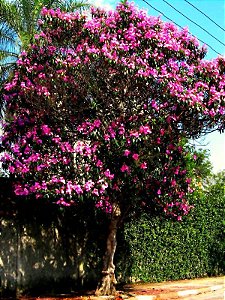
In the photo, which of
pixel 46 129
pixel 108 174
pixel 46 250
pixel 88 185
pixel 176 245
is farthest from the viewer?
Answer: pixel 176 245

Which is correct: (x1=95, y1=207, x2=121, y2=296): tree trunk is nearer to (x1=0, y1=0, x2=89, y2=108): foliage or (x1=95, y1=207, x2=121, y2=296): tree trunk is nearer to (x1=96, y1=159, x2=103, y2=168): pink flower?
(x1=96, y1=159, x2=103, y2=168): pink flower

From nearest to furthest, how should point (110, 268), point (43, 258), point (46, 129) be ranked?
point (46, 129)
point (110, 268)
point (43, 258)

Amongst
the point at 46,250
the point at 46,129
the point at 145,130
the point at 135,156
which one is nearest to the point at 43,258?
the point at 46,250

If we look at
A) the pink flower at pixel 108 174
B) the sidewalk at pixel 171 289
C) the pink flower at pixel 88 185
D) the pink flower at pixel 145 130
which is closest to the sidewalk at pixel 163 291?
the sidewalk at pixel 171 289

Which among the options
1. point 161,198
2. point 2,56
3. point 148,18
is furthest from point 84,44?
point 2,56

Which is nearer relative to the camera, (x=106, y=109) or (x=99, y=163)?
(x=99, y=163)

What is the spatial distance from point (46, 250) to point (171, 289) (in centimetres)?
349

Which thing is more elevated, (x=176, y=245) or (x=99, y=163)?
(x=99, y=163)

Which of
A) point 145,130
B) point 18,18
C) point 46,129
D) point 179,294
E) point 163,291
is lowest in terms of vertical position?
point 179,294

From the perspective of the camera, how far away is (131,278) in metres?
14.1

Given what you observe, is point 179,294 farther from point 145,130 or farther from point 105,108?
point 105,108

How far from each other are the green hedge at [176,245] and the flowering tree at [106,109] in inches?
108

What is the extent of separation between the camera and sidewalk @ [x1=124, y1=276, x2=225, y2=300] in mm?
11578

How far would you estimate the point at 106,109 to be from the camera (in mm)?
10602
